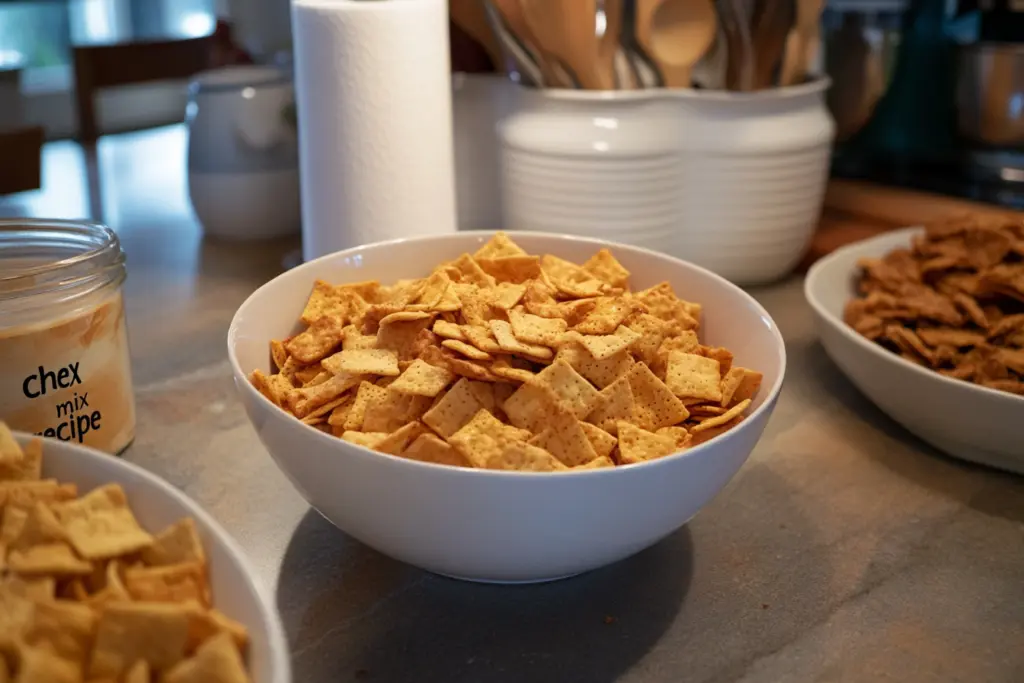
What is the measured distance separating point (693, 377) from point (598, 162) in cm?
45

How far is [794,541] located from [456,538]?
30cm

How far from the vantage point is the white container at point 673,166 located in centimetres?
104

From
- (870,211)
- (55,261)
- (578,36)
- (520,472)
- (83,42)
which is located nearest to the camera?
(520,472)

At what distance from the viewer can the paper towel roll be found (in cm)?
92

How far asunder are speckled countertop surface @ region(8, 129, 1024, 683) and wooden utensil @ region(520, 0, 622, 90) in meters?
0.42

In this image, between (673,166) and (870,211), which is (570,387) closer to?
(673,166)

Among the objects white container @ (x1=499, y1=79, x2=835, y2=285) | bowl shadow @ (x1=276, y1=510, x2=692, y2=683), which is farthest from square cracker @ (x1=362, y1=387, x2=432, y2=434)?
white container @ (x1=499, y1=79, x2=835, y2=285)

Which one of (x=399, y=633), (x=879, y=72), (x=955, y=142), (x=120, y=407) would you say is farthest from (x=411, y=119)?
(x=955, y=142)

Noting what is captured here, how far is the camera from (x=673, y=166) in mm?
1079

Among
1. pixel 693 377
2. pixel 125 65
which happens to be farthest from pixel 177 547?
pixel 125 65

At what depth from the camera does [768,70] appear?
1083mm

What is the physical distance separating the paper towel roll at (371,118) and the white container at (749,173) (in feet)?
0.95

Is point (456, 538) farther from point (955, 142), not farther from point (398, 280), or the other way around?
point (955, 142)

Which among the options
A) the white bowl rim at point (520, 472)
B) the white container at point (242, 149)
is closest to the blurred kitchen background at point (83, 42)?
the white container at point (242, 149)
